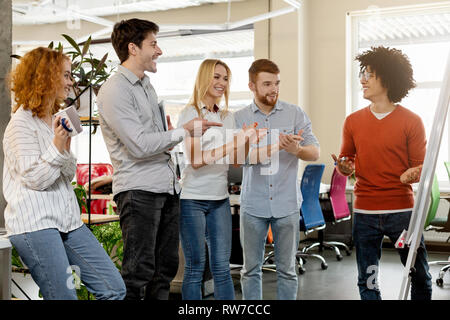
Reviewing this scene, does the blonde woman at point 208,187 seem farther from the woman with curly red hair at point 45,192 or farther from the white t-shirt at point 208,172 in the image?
the woman with curly red hair at point 45,192

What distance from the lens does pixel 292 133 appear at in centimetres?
267

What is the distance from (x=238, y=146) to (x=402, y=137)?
73cm

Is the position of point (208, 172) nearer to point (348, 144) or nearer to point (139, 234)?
point (139, 234)

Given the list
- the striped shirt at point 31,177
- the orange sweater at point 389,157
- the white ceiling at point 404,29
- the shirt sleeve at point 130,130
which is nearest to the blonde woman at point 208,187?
the shirt sleeve at point 130,130

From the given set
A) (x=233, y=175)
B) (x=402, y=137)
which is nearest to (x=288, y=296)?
(x=402, y=137)

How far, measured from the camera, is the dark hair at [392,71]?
2.35 metres

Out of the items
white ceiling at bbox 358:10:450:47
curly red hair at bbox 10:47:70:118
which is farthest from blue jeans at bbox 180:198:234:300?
white ceiling at bbox 358:10:450:47

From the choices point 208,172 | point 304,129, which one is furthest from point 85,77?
point 304,129

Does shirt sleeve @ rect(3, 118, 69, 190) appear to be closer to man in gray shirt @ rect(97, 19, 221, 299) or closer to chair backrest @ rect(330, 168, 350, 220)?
man in gray shirt @ rect(97, 19, 221, 299)

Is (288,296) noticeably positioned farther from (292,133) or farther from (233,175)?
(233,175)

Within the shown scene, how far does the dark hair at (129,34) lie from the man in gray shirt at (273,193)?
0.70 meters

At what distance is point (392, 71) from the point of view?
7.72 ft

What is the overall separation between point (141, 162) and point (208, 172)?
463 mm

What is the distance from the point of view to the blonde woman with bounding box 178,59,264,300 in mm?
2428
